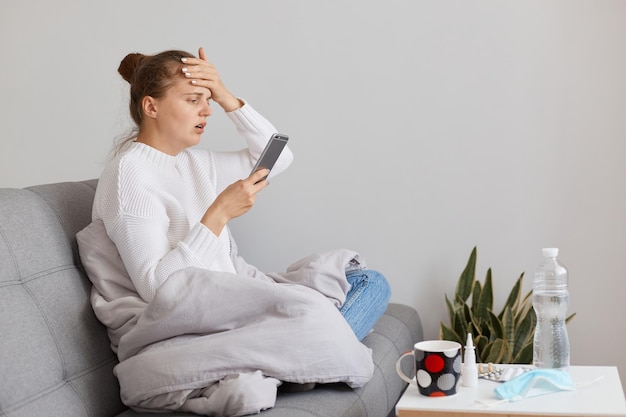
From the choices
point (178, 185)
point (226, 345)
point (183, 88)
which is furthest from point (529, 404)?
point (183, 88)

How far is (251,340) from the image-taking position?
1799 mm

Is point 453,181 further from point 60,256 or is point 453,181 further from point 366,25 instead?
point 60,256

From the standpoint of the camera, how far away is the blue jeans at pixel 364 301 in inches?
90.8

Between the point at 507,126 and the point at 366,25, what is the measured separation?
60 cm

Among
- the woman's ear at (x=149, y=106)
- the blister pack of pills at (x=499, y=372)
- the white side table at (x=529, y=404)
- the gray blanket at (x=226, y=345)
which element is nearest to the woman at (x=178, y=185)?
the woman's ear at (x=149, y=106)

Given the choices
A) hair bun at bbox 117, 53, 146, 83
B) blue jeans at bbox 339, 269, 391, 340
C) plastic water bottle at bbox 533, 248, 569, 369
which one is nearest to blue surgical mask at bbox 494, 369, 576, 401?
plastic water bottle at bbox 533, 248, 569, 369

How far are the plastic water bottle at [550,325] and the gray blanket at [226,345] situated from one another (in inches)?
15.6

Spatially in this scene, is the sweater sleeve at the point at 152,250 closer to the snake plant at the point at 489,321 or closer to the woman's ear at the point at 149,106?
the woman's ear at the point at 149,106

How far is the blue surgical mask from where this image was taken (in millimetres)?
1637

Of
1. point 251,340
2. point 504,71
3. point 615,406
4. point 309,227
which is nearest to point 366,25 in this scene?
point 504,71

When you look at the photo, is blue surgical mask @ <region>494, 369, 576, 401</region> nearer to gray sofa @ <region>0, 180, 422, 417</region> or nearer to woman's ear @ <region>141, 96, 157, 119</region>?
gray sofa @ <region>0, 180, 422, 417</region>

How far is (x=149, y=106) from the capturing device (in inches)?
89.4

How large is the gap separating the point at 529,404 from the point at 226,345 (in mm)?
628

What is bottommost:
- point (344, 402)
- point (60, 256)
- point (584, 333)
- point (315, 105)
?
point (584, 333)
